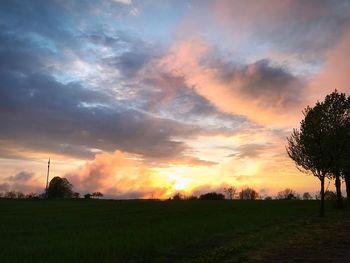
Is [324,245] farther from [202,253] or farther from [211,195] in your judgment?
[211,195]

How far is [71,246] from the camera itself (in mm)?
21969

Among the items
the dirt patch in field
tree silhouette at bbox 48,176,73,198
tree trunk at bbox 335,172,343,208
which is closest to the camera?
the dirt patch in field

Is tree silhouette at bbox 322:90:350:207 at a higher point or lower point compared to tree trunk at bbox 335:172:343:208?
higher

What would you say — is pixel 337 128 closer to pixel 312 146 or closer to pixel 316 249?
pixel 312 146

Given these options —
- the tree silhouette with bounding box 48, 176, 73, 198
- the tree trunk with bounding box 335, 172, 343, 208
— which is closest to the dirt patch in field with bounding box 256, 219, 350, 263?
the tree trunk with bounding box 335, 172, 343, 208

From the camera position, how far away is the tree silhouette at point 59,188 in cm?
18656

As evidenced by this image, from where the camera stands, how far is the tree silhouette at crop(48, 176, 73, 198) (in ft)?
612

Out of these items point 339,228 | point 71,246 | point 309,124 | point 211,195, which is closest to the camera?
point 71,246

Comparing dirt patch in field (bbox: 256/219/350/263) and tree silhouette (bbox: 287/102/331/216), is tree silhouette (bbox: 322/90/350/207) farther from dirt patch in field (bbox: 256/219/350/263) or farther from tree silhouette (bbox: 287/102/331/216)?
dirt patch in field (bbox: 256/219/350/263)

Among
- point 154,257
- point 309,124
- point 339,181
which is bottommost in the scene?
point 154,257

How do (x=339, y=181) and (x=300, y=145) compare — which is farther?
(x=339, y=181)

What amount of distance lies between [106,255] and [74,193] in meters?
176

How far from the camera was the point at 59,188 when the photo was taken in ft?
619

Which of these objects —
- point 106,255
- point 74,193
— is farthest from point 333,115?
point 74,193
